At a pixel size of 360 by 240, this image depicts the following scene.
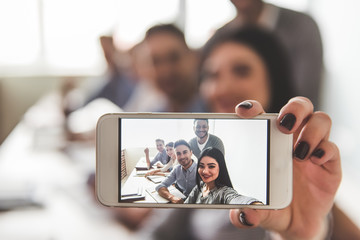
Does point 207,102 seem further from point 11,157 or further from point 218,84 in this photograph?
point 11,157

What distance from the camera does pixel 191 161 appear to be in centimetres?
33

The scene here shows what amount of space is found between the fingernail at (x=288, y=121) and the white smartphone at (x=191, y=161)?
1 centimetres

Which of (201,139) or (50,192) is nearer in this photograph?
(201,139)

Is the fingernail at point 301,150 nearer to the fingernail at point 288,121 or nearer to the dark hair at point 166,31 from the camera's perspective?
the fingernail at point 288,121

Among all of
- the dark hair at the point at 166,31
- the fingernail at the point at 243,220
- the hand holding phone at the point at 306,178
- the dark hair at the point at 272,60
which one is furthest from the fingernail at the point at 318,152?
the dark hair at the point at 166,31

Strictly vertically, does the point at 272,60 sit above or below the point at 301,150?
above

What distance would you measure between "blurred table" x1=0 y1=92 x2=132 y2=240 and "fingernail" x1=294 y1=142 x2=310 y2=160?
0.31 metres

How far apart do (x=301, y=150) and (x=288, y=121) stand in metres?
0.04

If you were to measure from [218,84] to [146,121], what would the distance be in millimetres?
332

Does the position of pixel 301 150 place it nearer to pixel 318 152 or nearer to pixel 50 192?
pixel 318 152

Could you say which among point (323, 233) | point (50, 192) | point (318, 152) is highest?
point (50, 192)

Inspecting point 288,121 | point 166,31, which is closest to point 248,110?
point 288,121

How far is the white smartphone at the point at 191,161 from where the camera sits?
33 centimetres

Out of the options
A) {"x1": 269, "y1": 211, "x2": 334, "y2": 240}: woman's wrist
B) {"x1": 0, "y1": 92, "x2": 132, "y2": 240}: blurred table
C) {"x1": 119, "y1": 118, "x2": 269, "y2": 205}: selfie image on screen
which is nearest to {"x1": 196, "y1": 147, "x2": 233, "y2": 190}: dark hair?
{"x1": 119, "y1": 118, "x2": 269, "y2": 205}: selfie image on screen
